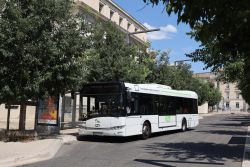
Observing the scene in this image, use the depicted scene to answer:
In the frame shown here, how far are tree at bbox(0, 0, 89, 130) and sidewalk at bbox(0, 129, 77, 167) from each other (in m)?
2.03

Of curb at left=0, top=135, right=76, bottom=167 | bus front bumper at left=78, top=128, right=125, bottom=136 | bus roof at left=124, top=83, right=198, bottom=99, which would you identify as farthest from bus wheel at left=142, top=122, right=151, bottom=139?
curb at left=0, top=135, right=76, bottom=167

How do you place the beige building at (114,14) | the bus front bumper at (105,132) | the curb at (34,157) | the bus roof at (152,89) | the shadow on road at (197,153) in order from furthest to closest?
the beige building at (114,14), the bus roof at (152,89), the bus front bumper at (105,132), the shadow on road at (197,153), the curb at (34,157)

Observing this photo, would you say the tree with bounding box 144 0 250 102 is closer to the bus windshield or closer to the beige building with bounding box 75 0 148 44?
the bus windshield

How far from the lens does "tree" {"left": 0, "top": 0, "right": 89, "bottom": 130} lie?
17.1 meters

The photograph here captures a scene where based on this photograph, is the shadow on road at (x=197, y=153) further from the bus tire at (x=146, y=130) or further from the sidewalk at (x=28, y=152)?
the bus tire at (x=146, y=130)

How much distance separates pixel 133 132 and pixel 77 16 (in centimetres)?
570

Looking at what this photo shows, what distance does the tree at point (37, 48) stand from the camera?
56.1 feet

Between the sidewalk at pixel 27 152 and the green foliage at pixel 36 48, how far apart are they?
80.0 inches

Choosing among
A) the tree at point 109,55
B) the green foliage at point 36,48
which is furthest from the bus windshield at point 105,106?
the tree at point 109,55

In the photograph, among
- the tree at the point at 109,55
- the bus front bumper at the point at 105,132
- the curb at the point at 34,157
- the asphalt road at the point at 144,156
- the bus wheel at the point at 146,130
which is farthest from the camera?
the tree at the point at 109,55

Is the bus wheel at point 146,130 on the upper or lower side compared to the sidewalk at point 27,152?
upper

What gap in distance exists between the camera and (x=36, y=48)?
17.2m

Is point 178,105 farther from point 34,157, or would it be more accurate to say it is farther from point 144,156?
point 34,157

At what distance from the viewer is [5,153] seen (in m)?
13.9
